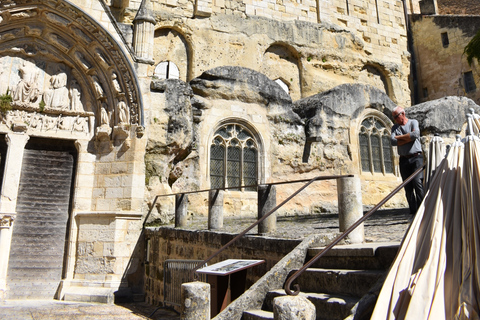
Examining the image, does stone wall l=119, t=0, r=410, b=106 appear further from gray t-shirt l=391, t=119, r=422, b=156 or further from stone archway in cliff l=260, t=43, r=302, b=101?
gray t-shirt l=391, t=119, r=422, b=156

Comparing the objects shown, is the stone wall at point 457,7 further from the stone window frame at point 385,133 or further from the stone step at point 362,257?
the stone step at point 362,257

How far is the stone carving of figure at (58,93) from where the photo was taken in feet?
28.1

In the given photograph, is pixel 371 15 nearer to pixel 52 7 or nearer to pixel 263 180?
pixel 263 180

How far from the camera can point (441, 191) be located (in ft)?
9.33

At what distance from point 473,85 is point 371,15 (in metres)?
5.79

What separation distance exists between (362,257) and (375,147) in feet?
33.5

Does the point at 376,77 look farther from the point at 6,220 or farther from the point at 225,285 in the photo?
the point at 225,285

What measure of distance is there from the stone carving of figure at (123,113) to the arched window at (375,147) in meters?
7.51

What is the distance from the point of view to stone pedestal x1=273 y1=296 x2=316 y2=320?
2.70 meters

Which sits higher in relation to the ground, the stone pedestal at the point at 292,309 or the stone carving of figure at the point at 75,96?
the stone carving of figure at the point at 75,96

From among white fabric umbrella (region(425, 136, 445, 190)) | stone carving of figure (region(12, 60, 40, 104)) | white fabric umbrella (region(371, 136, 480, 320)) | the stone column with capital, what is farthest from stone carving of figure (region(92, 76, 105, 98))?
white fabric umbrella (region(371, 136, 480, 320))

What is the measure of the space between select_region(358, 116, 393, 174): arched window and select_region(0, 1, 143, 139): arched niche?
751 cm

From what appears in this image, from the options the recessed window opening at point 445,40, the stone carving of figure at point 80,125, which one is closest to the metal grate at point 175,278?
the stone carving of figure at point 80,125

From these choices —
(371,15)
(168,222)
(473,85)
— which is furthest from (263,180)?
(473,85)
